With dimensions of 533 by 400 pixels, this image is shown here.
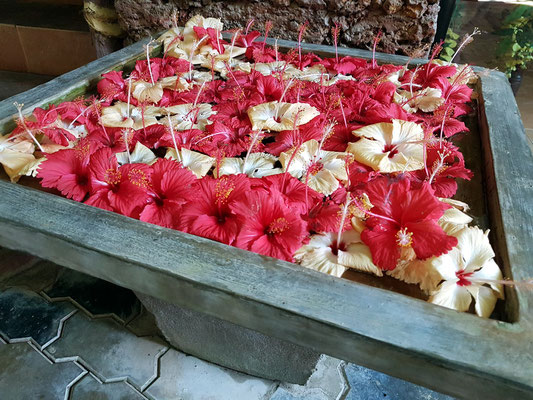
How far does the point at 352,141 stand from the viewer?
1.03m

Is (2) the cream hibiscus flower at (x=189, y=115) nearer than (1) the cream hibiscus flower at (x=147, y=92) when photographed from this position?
Yes

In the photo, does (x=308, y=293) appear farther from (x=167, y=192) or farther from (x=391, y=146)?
(x=391, y=146)

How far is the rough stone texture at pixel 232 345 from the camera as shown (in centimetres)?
104

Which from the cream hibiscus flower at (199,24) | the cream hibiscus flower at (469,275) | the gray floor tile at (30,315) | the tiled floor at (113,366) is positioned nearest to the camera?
the cream hibiscus flower at (469,275)

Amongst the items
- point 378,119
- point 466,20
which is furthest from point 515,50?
point 378,119

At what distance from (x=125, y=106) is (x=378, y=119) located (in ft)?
2.21

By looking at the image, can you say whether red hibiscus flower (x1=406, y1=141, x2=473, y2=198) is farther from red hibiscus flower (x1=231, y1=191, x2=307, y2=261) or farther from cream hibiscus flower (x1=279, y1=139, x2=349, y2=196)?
red hibiscus flower (x1=231, y1=191, x2=307, y2=261)

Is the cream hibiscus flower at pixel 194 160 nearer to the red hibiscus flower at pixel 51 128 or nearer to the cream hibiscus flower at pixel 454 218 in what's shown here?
the red hibiscus flower at pixel 51 128

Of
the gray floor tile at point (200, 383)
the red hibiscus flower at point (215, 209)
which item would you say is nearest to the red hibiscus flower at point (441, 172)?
the red hibiscus flower at point (215, 209)

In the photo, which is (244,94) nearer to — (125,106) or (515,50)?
(125,106)

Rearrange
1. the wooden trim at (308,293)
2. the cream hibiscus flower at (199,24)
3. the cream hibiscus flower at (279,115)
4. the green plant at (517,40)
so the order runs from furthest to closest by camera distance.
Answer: the green plant at (517,40) → the cream hibiscus flower at (199,24) → the cream hibiscus flower at (279,115) → the wooden trim at (308,293)

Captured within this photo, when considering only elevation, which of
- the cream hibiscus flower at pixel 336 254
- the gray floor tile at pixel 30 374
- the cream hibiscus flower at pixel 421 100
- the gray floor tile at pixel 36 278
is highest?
the cream hibiscus flower at pixel 421 100

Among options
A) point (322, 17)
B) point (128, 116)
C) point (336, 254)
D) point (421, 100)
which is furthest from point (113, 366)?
point (322, 17)

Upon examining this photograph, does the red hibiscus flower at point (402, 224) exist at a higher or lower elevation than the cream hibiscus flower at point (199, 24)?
lower
